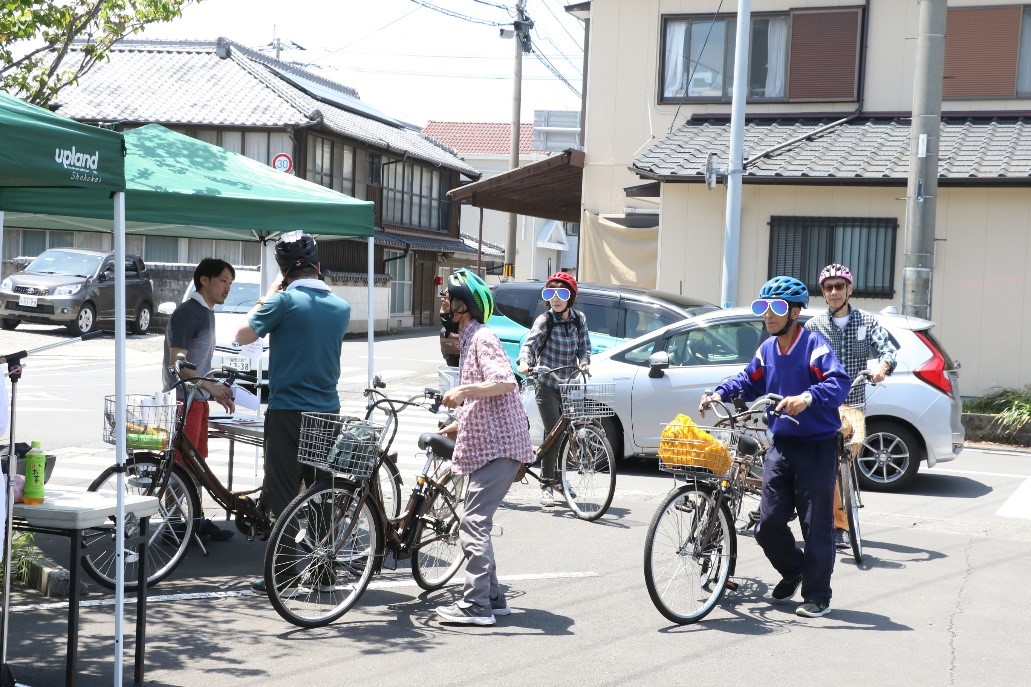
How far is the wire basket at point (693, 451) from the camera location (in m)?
6.02

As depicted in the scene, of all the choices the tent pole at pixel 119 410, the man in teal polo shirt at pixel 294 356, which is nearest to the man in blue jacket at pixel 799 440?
the man in teal polo shirt at pixel 294 356

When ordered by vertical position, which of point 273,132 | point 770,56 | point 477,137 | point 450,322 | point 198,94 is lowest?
point 450,322

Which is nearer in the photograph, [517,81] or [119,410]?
[119,410]

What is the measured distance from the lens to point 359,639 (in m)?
5.75

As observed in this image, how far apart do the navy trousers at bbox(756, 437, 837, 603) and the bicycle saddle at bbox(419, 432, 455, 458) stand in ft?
5.91

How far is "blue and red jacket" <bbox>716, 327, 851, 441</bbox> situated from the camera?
612cm

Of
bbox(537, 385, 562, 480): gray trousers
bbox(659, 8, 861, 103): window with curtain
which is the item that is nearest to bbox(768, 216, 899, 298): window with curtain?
bbox(659, 8, 861, 103): window with curtain

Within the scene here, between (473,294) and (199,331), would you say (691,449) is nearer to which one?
(473,294)

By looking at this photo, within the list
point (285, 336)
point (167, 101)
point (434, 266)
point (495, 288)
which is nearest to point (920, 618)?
point (285, 336)

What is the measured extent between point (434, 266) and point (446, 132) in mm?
21456

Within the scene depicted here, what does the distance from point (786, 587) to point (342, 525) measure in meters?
2.62

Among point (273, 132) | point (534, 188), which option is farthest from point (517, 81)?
point (534, 188)

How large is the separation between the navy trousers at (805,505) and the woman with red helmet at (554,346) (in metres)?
2.88

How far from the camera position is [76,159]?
460 cm
